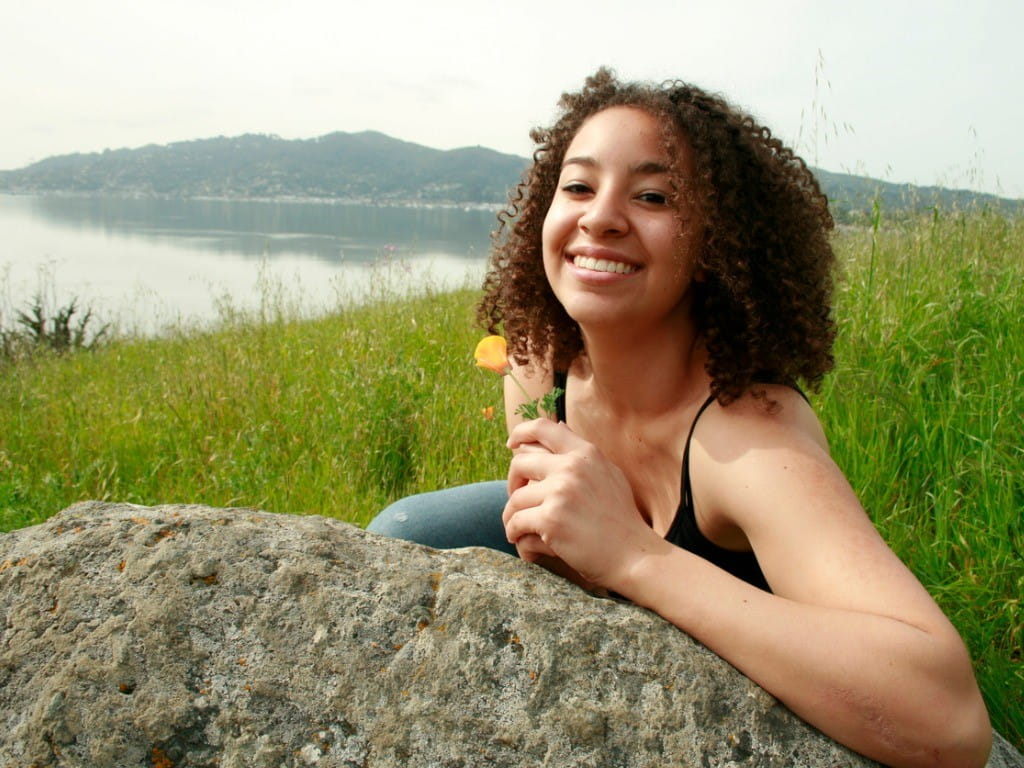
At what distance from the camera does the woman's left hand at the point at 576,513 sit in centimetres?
135

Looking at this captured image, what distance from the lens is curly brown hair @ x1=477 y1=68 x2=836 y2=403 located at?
5.72 feet

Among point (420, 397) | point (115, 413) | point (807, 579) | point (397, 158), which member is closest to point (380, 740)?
point (807, 579)

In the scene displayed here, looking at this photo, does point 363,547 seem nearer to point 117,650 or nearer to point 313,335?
point 117,650

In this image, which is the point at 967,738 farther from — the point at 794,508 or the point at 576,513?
the point at 576,513

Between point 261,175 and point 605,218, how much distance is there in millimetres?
125508

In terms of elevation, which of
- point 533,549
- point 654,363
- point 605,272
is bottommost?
point 533,549

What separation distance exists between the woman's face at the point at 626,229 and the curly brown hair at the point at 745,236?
0.14 ft

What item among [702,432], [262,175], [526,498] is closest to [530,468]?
[526,498]

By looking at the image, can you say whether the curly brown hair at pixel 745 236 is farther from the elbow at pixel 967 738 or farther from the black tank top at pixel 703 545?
the elbow at pixel 967 738

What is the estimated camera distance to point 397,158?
492ft

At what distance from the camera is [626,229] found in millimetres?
1708

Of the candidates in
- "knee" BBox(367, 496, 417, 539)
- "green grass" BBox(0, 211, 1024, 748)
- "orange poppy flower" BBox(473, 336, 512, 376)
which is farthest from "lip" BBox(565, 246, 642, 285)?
"green grass" BBox(0, 211, 1024, 748)

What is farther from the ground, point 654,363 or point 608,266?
point 608,266

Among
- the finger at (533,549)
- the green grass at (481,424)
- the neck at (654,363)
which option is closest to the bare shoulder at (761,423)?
the neck at (654,363)
